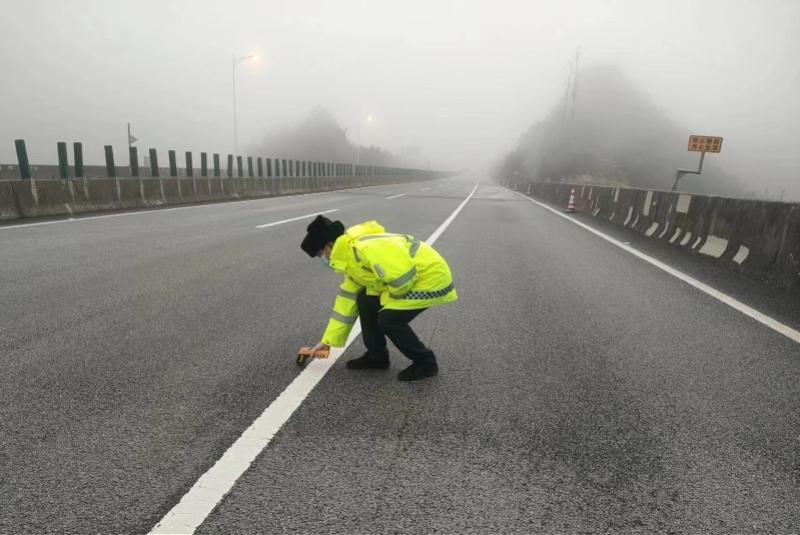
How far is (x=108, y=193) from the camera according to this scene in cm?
1395

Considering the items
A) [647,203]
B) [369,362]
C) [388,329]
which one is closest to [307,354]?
[369,362]

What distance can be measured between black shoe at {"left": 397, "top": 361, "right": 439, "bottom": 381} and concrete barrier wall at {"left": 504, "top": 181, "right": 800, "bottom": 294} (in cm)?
529

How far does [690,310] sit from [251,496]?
4904mm

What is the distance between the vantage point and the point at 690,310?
17.7 feet

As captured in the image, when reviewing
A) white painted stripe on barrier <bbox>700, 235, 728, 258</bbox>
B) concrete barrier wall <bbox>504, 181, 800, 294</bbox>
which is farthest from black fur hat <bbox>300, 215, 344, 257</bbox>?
white painted stripe on barrier <bbox>700, 235, 728, 258</bbox>

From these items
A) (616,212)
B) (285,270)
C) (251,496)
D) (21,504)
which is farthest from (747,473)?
(616,212)

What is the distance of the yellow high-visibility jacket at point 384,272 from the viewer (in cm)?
304

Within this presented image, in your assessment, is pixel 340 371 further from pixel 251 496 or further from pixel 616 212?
pixel 616 212

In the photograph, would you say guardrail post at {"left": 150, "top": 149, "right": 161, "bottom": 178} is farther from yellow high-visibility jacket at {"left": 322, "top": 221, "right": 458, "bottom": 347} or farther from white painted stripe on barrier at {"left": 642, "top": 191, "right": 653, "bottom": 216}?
yellow high-visibility jacket at {"left": 322, "top": 221, "right": 458, "bottom": 347}

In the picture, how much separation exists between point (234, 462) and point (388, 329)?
4.27 ft

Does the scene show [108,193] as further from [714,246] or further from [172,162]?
[714,246]

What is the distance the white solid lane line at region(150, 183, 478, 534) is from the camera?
6.45 ft

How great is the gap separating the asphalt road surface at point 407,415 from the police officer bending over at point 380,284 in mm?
186

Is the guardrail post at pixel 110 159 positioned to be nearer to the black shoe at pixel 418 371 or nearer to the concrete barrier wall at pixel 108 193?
the concrete barrier wall at pixel 108 193
